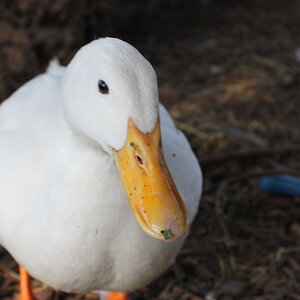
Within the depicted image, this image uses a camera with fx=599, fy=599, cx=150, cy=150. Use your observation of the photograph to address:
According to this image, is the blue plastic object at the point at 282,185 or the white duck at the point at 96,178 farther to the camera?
the blue plastic object at the point at 282,185

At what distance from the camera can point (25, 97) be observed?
2385mm

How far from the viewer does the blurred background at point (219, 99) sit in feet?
9.23

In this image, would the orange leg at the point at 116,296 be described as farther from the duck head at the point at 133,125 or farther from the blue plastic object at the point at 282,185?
the blue plastic object at the point at 282,185

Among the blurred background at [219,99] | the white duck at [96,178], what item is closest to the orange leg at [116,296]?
the blurred background at [219,99]

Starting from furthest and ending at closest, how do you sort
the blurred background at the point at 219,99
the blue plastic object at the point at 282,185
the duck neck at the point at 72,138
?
the blue plastic object at the point at 282,185
the blurred background at the point at 219,99
the duck neck at the point at 72,138

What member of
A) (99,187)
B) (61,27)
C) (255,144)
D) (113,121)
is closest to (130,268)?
(99,187)

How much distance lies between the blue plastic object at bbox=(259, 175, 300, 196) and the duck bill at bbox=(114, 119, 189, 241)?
1.70 metres

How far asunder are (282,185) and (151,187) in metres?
Answer: 1.75

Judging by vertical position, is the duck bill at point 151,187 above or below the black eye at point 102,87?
below

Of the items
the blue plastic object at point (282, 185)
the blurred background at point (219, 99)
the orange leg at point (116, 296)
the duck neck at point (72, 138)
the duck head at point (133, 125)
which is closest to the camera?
the duck head at point (133, 125)

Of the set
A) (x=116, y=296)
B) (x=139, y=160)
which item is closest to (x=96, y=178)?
(x=139, y=160)

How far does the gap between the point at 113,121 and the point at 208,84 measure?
114 inches

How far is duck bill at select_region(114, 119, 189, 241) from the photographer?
1516 mm

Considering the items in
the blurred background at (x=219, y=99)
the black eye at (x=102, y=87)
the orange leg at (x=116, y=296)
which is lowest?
the blurred background at (x=219, y=99)
